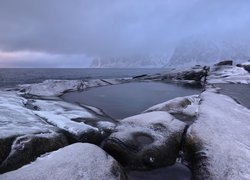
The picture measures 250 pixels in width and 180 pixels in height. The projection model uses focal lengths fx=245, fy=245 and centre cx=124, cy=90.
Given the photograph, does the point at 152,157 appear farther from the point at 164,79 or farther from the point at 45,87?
the point at 164,79

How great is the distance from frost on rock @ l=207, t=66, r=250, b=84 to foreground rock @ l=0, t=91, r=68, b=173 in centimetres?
4305

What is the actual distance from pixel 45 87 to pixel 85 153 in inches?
955

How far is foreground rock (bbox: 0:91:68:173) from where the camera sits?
10430mm

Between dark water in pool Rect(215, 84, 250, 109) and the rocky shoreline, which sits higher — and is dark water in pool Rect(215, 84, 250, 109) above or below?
below

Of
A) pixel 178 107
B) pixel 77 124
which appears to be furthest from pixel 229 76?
pixel 77 124

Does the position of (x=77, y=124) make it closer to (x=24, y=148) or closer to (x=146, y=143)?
(x=24, y=148)

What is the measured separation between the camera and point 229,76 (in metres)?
55.2

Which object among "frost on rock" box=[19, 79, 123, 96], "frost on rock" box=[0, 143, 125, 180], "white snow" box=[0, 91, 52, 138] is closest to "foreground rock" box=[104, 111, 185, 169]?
"frost on rock" box=[0, 143, 125, 180]

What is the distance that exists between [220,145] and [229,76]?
4757 centimetres

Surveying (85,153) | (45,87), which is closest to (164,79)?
(45,87)

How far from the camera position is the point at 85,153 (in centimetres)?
1039

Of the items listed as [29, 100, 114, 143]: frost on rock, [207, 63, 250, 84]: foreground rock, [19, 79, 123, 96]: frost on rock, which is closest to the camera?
A: [29, 100, 114, 143]: frost on rock

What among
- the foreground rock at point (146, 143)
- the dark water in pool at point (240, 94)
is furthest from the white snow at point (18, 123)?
the dark water in pool at point (240, 94)

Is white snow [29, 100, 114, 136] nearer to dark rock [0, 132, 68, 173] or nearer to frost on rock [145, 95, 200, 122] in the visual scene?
dark rock [0, 132, 68, 173]
